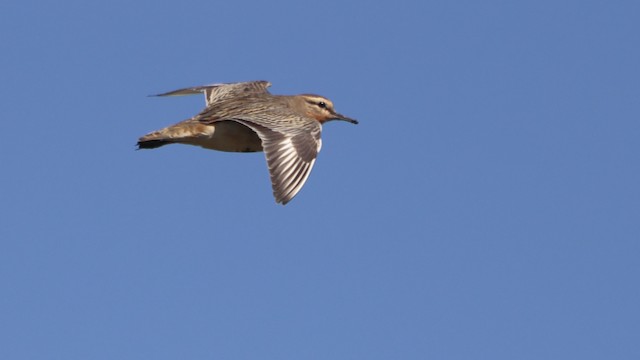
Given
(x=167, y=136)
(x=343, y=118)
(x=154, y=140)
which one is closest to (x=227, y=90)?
(x=343, y=118)

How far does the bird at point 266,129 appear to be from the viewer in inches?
727

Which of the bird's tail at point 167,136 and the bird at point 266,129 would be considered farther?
the bird's tail at point 167,136

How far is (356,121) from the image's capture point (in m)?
23.0

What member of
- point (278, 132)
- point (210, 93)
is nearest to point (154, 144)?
point (278, 132)

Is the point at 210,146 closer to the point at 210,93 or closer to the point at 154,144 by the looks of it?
the point at 154,144

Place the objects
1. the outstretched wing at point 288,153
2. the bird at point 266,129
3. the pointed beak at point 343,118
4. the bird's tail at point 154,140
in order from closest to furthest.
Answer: the outstretched wing at point 288,153 → the bird at point 266,129 → the bird's tail at point 154,140 → the pointed beak at point 343,118

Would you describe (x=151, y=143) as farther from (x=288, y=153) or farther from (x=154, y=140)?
(x=288, y=153)

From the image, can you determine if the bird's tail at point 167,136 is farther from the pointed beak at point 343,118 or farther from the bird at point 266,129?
the pointed beak at point 343,118

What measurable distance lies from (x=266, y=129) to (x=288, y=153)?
860 millimetres

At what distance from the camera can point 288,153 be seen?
61.6 ft

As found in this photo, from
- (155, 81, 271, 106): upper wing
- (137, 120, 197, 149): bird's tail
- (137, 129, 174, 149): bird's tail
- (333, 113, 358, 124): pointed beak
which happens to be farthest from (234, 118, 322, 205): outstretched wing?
(155, 81, 271, 106): upper wing

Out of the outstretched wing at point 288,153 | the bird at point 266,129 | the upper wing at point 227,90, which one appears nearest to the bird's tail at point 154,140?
the bird at point 266,129

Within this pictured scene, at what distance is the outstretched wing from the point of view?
18.0 metres

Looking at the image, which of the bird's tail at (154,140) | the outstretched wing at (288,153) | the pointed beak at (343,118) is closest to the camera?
the outstretched wing at (288,153)
